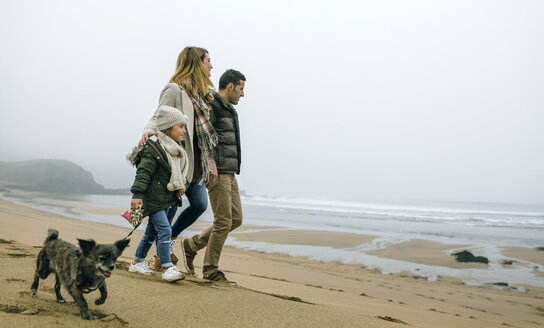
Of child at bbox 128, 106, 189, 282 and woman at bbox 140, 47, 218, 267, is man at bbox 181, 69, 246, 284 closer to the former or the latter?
woman at bbox 140, 47, 218, 267

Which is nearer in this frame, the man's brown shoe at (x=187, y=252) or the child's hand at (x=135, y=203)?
the child's hand at (x=135, y=203)

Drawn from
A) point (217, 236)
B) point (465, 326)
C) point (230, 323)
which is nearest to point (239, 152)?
point (217, 236)

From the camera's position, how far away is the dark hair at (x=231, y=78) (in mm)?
4043

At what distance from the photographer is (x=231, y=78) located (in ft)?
13.3

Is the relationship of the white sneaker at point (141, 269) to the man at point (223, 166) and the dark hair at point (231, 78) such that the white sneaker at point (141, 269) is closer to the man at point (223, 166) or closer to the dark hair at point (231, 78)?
the man at point (223, 166)

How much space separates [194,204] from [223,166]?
0.48 metres

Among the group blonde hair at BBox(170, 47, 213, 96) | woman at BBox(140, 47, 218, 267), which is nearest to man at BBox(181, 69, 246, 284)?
woman at BBox(140, 47, 218, 267)

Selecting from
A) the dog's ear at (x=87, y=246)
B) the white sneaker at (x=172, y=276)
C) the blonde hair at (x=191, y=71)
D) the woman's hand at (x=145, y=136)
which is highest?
the blonde hair at (x=191, y=71)

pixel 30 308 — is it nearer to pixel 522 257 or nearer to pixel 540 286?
pixel 540 286

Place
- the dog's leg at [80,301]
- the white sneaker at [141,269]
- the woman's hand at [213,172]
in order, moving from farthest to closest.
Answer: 1. the woman's hand at [213,172]
2. the white sneaker at [141,269]
3. the dog's leg at [80,301]

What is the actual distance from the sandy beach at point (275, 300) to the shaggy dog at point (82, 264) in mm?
175

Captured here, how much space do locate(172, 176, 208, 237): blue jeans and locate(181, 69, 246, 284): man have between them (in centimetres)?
7

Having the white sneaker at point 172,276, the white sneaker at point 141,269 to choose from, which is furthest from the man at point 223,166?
the white sneaker at point 172,276

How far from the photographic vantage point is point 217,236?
3910 millimetres
